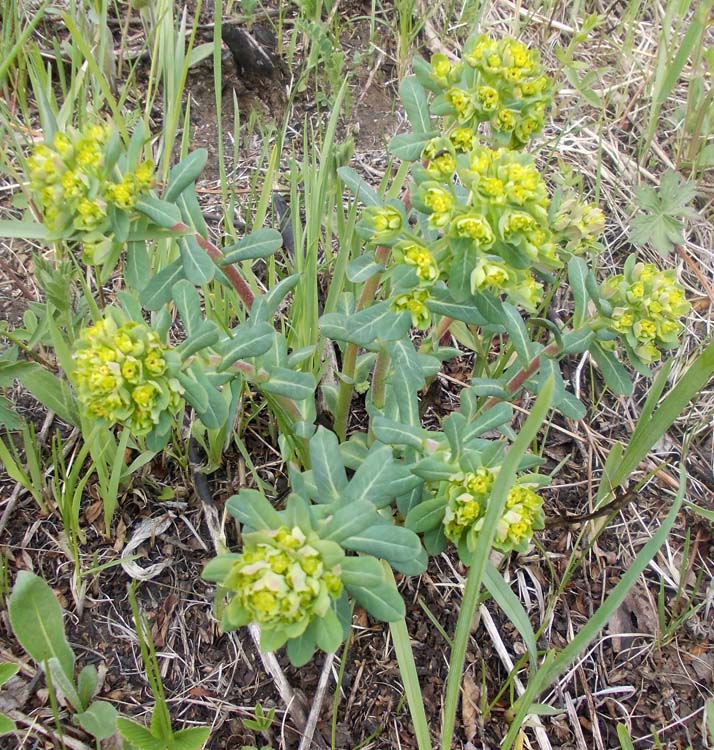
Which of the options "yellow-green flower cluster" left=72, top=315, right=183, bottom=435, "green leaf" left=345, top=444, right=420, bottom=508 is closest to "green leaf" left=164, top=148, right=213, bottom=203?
"yellow-green flower cluster" left=72, top=315, right=183, bottom=435

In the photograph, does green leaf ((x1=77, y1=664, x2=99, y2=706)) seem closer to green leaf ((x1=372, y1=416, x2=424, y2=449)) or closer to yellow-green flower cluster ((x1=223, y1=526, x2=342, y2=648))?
yellow-green flower cluster ((x1=223, y1=526, x2=342, y2=648))

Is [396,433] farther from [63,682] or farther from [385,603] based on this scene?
[63,682]

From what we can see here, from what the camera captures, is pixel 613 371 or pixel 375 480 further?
pixel 613 371

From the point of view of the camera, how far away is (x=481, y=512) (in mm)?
1785

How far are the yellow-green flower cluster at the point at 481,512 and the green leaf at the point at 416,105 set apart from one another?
1063 millimetres

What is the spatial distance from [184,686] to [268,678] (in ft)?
0.84

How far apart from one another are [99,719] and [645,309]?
1.90 m

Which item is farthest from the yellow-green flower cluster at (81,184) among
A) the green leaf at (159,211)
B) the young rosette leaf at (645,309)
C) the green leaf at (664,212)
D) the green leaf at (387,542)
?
the green leaf at (664,212)

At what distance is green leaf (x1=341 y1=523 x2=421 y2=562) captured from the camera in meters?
1.68

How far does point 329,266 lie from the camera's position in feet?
9.78

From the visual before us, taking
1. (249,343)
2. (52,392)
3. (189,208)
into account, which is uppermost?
(189,208)

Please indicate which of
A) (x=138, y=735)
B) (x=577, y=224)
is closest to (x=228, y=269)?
(x=577, y=224)

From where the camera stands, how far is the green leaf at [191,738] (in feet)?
→ 6.44

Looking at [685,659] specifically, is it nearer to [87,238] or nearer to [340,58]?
[87,238]
